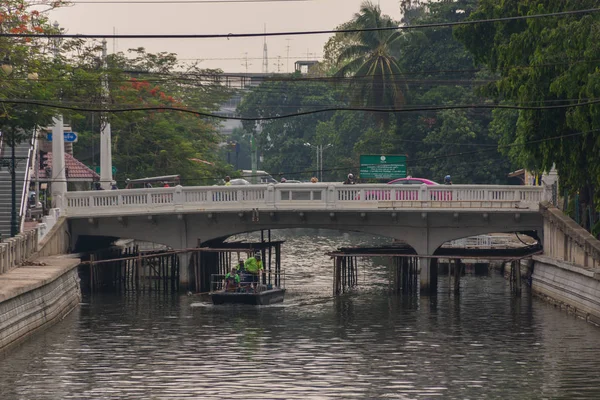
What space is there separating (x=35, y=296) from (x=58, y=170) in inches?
793

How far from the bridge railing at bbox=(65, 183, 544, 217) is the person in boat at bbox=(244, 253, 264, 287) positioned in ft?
15.8

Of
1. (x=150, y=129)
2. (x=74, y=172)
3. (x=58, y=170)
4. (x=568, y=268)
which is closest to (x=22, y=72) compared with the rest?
(x=58, y=170)

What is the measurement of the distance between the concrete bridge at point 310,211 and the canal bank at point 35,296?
5976 millimetres

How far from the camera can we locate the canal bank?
40344mm

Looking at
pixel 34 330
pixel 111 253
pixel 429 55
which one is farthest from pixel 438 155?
pixel 34 330

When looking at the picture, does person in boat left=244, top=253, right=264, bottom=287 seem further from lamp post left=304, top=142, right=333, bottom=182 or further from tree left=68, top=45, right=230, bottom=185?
lamp post left=304, top=142, right=333, bottom=182

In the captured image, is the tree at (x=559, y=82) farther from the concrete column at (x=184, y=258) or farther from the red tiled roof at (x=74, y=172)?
the red tiled roof at (x=74, y=172)

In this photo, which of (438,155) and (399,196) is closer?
(399,196)

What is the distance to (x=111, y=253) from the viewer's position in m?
72.8

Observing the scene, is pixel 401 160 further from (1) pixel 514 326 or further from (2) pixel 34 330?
(2) pixel 34 330

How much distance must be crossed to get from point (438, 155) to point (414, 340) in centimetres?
5663

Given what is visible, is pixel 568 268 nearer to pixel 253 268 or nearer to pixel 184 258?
pixel 253 268

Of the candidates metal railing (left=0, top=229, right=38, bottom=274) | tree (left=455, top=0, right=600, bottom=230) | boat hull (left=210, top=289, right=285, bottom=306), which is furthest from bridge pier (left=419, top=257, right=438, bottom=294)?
metal railing (left=0, top=229, right=38, bottom=274)

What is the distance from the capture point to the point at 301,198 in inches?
2434
